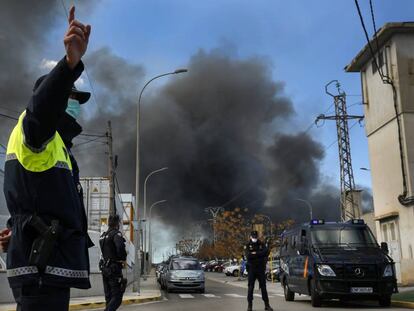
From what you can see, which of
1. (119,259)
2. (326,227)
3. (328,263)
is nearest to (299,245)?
(326,227)

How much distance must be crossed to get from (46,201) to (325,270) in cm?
1043

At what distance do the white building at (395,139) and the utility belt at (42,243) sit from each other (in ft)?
70.3

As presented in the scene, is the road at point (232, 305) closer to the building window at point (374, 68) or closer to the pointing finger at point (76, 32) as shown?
the pointing finger at point (76, 32)

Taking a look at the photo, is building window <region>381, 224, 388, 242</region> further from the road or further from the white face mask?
the white face mask

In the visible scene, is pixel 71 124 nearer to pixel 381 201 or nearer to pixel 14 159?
pixel 14 159

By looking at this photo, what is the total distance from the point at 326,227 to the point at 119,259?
6.51m

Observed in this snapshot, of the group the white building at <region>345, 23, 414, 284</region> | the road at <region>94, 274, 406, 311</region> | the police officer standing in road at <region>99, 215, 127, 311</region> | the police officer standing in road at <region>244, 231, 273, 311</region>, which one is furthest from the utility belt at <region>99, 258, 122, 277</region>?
the white building at <region>345, 23, 414, 284</region>

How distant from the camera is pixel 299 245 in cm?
1366

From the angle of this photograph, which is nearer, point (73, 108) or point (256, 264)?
point (73, 108)

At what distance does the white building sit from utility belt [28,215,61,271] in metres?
21.4

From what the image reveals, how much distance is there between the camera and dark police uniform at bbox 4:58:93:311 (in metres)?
2.30

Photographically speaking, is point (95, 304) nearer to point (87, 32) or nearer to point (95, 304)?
point (95, 304)

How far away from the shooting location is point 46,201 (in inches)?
96.3

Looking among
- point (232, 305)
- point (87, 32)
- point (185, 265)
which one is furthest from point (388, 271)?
point (185, 265)
